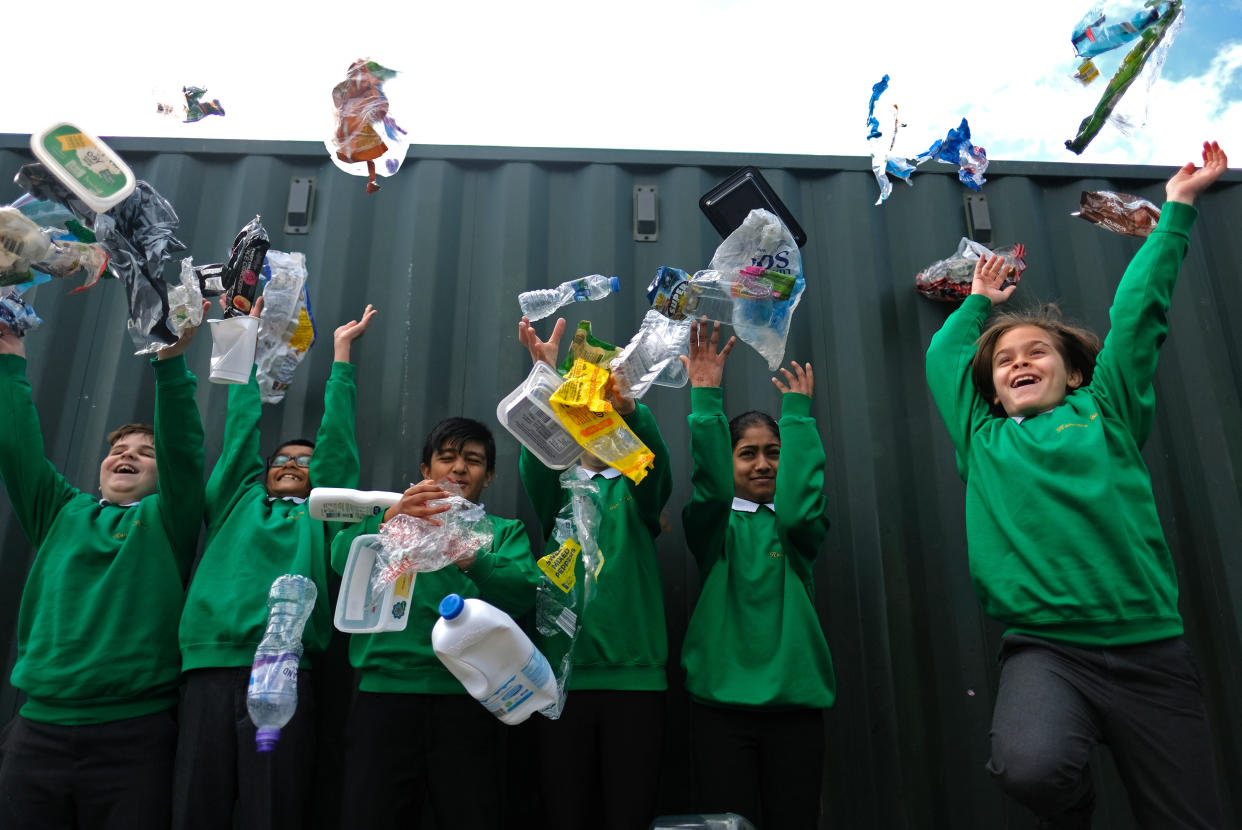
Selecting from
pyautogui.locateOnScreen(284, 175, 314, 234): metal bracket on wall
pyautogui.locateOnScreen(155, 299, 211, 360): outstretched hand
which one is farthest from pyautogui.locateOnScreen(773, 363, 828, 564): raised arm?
pyautogui.locateOnScreen(284, 175, 314, 234): metal bracket on wall

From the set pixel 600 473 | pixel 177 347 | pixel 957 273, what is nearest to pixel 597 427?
pixel 600 473

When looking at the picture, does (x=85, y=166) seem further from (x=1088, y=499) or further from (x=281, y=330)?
(x=1088, y=499)

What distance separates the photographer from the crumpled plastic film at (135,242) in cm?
242

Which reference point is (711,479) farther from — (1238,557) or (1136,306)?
(1238,557)

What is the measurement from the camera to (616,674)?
8.14ft

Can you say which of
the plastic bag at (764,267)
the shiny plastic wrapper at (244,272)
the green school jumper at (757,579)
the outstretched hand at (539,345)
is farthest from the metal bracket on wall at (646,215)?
the shiny plastic wrapper at (244,272)

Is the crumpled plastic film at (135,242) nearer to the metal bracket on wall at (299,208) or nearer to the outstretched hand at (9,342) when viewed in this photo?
the outstretched hand at (9,342)

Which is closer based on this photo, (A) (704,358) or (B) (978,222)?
(A) (704,358)

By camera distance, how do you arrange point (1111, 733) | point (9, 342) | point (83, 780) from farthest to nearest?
1. point (9, 342)
2. point (83, 780)
3. point (1111, 733)

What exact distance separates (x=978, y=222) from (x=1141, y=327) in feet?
5.19

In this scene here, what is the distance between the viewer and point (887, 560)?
3186 millimetres

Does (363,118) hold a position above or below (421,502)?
above

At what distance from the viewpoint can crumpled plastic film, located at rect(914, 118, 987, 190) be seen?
351 centimetres

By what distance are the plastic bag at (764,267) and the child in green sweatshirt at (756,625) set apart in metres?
0.25
